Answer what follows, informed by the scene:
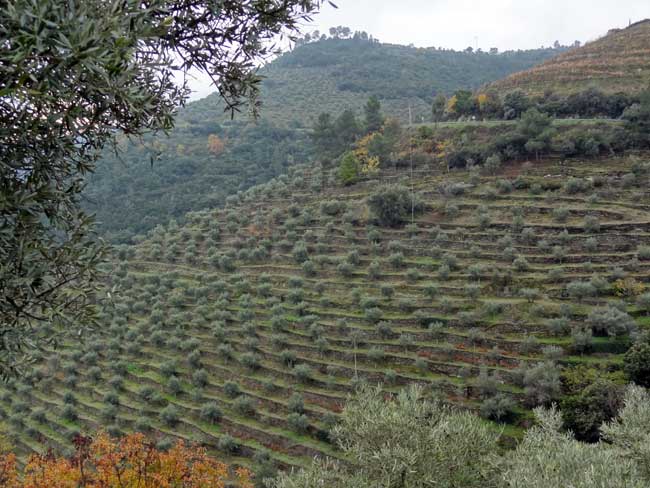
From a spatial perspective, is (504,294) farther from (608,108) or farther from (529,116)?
(608,108)

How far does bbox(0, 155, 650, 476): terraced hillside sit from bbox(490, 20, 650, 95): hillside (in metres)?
15.3

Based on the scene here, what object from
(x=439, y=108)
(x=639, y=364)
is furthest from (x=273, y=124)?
(x=639, y=364)

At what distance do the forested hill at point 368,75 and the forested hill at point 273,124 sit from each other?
0.70ft

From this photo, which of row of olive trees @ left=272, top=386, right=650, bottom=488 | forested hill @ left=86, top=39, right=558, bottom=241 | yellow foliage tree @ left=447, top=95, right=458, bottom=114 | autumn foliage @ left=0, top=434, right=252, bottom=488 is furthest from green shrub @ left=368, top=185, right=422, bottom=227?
row of olive trees @ left=272, top=386, right=650, bottom=488

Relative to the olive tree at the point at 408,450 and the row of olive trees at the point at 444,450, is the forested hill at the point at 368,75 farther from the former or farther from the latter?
the olive tree at the point at 408,450

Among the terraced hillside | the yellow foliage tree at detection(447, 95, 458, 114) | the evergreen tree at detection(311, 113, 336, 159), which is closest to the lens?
the terraced hillside

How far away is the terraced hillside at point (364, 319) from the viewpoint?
20.7 meters

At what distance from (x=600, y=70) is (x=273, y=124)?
144 ft

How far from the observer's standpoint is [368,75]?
103688 millimetres

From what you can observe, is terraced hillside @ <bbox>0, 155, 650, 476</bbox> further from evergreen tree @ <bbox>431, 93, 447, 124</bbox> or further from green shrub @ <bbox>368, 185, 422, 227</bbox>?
evergreen tree @ <bbox>431, 93, 447, 124</bbox>

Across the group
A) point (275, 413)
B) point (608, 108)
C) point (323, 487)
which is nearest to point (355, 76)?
point (608, 108)

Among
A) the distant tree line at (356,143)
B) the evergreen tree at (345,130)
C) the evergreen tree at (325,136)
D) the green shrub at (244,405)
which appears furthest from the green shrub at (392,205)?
the evergreen tree at (325,136)

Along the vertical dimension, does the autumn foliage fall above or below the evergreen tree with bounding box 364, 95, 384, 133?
below

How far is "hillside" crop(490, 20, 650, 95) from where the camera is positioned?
44656 millimetres
